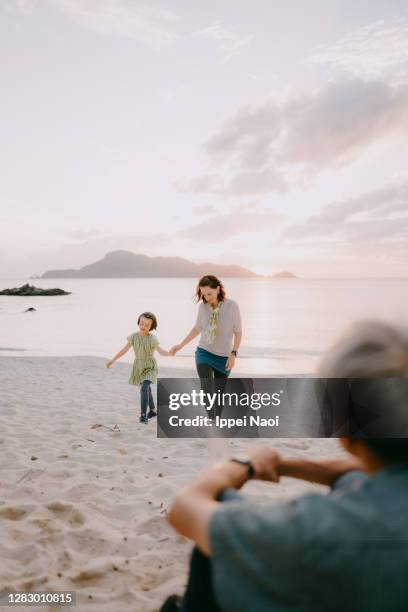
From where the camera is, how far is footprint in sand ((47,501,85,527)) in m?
3.68

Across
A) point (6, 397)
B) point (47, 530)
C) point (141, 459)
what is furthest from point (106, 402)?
point (47, 530)

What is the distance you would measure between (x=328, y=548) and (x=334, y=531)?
0.04 m

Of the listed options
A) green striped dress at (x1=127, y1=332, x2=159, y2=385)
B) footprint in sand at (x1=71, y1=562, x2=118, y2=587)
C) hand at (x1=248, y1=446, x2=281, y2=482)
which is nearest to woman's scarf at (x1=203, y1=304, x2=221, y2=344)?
green striped dress at (x1=127, y1=332, x2=159, y2=385)

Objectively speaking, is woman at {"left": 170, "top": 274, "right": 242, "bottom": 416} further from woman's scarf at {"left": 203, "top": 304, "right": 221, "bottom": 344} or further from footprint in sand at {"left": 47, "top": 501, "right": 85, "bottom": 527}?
footprint in sand at {"left": 47, "top": 501, "right": 85, "bottom": 527}

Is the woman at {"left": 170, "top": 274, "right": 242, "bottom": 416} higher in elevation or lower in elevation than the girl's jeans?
higher

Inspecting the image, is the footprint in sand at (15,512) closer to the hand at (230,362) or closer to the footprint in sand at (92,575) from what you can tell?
the footprint in sand at (92,575)

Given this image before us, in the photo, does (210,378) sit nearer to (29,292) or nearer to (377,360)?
(377,360)

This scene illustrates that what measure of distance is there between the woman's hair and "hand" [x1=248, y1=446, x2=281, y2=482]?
420mm

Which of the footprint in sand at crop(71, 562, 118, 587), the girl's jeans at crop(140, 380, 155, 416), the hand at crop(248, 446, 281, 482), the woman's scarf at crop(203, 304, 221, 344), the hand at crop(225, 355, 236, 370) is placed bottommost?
the footprint in sand at crop(71, 562, 118, 587)

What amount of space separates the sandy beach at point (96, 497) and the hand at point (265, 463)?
68.2 inches

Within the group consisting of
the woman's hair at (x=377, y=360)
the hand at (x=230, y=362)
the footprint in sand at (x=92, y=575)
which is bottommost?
the footprint in sand at (x=92, y=575)

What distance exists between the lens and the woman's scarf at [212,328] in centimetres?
593

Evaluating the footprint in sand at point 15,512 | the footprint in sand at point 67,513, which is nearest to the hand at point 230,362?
the footprint in sand at point 67,513

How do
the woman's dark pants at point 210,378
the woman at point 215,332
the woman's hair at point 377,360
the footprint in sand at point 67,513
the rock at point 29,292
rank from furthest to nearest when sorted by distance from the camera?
1. the rock at point 29,292
2. the woman's dark pants at point 210,378
3. the woman at point 215,332
4. the footprint in sand at point 67,513
5. the woman's hair at point 377,360
